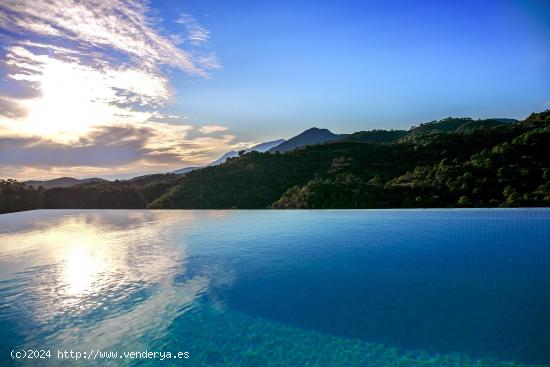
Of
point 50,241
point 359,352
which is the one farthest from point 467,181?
point 50,241

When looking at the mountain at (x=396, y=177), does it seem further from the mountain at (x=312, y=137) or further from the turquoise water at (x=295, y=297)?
the mountain at (x=312, y=137)

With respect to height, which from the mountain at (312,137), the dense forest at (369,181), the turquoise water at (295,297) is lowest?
the turquoise water at (295,297)

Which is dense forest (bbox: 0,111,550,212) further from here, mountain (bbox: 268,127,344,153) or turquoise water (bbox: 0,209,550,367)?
mountain (bbox: 268,127,344,153)

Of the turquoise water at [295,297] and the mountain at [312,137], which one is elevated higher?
the mountain at [312,137]

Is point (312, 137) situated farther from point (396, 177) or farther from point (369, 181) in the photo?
point (369, 181)

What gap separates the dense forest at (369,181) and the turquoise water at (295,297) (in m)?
7.17

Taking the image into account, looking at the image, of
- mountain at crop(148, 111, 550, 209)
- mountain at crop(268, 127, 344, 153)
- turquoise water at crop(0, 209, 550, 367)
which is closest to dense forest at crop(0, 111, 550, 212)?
mountain at crop(148, 111, 550, 209)

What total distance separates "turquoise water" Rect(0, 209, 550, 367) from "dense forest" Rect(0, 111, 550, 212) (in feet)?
23.5

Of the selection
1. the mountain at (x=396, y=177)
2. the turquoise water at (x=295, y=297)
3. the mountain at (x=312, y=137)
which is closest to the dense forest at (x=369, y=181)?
the mountain at (x=396, y=177)

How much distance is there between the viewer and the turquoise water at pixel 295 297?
3625 millimetres

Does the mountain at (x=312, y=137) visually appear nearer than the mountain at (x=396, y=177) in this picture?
No

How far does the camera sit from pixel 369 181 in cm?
2155

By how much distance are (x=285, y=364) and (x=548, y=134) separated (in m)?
25.7

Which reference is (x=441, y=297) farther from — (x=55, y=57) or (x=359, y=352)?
(x=55, y=57)
